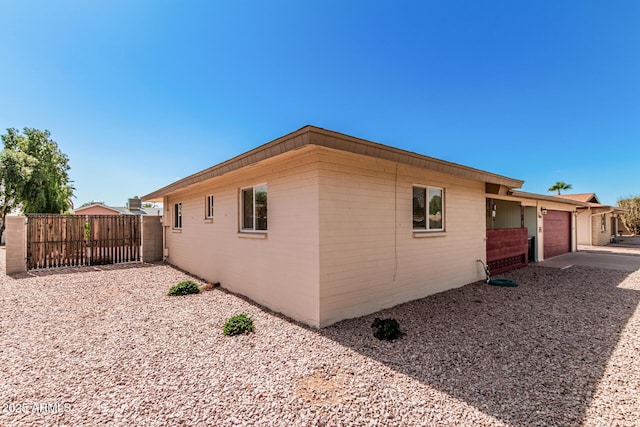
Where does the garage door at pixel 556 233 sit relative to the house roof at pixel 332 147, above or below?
below

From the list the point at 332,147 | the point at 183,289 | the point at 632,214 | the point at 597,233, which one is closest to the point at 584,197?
the point at 597,233

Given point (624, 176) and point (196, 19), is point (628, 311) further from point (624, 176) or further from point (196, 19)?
point (624, 176)

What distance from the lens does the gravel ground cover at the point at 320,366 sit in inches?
93.0

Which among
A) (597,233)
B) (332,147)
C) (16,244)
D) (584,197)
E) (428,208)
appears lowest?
(597,233)

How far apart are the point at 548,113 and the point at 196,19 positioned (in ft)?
47.1

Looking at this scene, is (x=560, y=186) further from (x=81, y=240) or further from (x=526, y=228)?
(x=81, y=240)

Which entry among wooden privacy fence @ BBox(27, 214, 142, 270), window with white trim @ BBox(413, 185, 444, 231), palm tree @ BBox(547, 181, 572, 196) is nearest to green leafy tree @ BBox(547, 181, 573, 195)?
palm tree @ BBox(547, 181, 572, 196)

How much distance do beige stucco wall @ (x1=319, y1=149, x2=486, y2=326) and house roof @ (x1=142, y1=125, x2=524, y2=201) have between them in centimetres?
38

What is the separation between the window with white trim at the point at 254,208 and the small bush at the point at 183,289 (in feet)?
6.82

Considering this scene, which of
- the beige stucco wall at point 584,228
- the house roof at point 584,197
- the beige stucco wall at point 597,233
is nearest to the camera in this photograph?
the beige stucco wall at point 597,233

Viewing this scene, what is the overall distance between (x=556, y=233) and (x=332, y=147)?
1572 cm

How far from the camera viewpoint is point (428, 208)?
6.17m

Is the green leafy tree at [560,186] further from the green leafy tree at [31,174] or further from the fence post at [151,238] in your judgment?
the green leafy tree at [31,174]

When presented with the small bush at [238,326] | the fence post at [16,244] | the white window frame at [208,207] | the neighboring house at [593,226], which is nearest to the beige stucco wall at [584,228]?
the neighboring house at [593,226]
